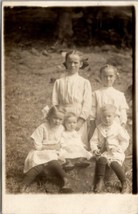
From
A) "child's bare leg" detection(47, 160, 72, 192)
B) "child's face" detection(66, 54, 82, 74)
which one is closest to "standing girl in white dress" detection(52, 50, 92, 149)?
"child's face" detection(66, 54, 82, 74)

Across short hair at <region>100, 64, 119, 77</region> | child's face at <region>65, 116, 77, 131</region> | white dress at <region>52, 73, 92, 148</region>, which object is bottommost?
child's face at <region>65, 116, 77, 131</region>

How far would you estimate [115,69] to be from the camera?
0.97 meters

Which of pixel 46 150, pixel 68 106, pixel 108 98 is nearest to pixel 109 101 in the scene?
pixel 108 98

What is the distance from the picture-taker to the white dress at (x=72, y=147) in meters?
0.96

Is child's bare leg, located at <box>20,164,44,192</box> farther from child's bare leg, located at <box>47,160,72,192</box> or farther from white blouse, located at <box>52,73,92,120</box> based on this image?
white blouse, located at <box>52,73,92,120</box>

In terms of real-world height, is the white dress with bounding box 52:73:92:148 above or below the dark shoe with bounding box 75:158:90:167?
above

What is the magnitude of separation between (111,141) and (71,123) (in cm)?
12

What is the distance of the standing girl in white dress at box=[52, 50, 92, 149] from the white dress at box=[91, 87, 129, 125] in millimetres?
16

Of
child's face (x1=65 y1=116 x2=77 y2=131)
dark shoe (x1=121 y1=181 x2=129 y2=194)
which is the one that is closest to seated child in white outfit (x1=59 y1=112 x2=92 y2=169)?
child's face (x1=65 y1=116 x2=77 y2=131)

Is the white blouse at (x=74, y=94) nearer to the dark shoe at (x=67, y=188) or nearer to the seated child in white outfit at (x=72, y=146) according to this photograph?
the seated child in white outfit at (x=72, y=146)

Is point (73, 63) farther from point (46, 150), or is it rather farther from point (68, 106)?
point (46, 150)

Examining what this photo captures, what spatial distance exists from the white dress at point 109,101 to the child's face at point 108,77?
0.04 ft

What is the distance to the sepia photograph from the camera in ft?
3.13

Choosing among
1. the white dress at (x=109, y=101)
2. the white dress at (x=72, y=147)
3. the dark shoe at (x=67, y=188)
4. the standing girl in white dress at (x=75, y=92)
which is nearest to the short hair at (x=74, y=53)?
the standing girl in white dress at (x=75, y=92)
